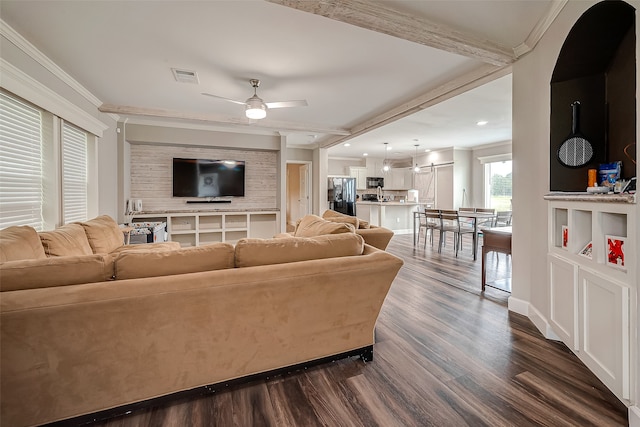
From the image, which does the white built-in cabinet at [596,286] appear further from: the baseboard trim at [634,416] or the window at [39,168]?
the window at [39,168]

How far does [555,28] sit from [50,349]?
3755 millimetres

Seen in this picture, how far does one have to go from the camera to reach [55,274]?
125 centimetres

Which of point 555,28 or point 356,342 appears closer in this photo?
point 356,342

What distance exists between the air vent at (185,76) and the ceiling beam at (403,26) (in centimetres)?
187

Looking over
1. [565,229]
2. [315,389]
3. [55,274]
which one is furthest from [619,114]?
[55,274]

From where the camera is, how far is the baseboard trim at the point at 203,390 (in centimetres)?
134

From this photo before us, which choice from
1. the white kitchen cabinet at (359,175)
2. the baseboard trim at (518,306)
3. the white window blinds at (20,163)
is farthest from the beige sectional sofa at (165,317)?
the white kitchen cabinet at (359,175)

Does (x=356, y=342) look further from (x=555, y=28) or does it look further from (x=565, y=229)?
(x=555, y=28)

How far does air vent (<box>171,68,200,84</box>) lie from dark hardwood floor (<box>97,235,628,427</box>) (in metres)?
3.21

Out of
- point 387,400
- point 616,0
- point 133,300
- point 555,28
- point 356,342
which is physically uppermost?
point 555,28

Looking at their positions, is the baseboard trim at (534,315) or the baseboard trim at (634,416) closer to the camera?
the baseboard trim at (634,416)

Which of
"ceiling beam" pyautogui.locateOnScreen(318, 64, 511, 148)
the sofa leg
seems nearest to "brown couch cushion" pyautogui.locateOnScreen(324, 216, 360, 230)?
the sofa leg

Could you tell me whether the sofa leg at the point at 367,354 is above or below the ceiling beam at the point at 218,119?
below

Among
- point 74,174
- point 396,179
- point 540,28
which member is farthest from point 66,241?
point 396,179
